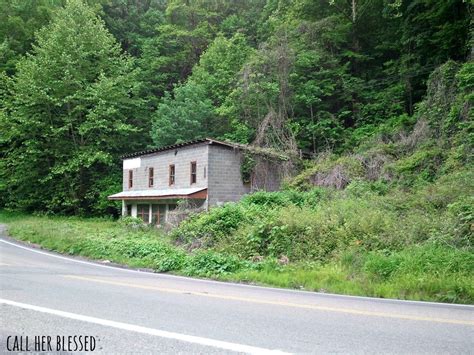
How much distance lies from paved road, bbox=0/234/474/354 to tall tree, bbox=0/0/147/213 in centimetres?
2891

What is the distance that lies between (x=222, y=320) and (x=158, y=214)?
2430 centimetres

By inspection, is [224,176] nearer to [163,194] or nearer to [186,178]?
[186,178]

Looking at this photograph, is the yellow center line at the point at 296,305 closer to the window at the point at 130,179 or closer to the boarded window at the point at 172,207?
the boarded window at the point at 172,207

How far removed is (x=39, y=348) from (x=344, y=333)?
363 cm

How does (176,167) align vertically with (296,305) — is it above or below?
above

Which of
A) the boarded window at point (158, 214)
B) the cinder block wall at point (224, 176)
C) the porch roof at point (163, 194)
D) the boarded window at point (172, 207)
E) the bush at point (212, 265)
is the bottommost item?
the bush at point (212, 265)

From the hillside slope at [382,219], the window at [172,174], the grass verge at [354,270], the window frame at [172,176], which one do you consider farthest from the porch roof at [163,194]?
the grass verge at [354,270]

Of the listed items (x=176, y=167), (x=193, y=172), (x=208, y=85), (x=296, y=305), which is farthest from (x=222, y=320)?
(x=208, y=85)

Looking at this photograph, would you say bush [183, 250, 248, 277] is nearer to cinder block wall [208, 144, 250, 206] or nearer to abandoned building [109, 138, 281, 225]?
abandoned building [109, 138, 281, 225]

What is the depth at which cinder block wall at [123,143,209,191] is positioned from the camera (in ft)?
87.0

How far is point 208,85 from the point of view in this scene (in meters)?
38.3

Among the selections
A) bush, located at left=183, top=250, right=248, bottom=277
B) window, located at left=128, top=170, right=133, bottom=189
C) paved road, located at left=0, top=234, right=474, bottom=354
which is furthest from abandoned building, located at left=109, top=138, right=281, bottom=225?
paved road, located at left=0, top=234, right=474, bottom=354

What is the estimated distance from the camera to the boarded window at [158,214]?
2938 centimetres

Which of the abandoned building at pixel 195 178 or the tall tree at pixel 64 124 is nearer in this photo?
the abandoned building at pixel 195 178
